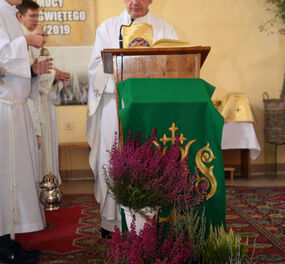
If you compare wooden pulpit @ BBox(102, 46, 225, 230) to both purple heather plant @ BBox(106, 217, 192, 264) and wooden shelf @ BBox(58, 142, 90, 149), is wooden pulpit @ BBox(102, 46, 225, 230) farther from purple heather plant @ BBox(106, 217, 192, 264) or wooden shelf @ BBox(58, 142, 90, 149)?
wooden shelf @ BBox(58, 142, 90, 149)

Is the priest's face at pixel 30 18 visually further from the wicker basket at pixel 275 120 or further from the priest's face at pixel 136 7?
the wicker basket at pixel 275 120

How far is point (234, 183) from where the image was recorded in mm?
6195

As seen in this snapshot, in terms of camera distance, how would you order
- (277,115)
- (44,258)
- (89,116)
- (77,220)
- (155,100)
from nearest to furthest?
(155,100)
(44,258)
(89,116)
(77,220)
(277,115)

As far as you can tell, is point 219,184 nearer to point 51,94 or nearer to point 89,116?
point 89,116

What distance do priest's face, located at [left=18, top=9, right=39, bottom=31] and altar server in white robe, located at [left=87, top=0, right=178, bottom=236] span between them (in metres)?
0.71

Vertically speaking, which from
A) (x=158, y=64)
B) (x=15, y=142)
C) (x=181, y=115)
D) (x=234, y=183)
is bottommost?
(x=234, y=183)

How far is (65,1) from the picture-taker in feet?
22.1

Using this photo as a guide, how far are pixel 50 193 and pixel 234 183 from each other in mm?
3864

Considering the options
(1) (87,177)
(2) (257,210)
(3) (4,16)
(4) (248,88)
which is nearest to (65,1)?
(1) (87,177)

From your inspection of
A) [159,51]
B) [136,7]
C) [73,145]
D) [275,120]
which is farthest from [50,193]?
[275,120]

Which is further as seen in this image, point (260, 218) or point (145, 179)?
point (260, 218)

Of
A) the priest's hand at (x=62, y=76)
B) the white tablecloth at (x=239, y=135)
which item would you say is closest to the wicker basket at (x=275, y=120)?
the white tablecloth at (x=239, y=135)

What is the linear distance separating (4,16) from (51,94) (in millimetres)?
929

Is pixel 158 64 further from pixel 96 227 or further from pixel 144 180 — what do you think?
pixel 96 227
